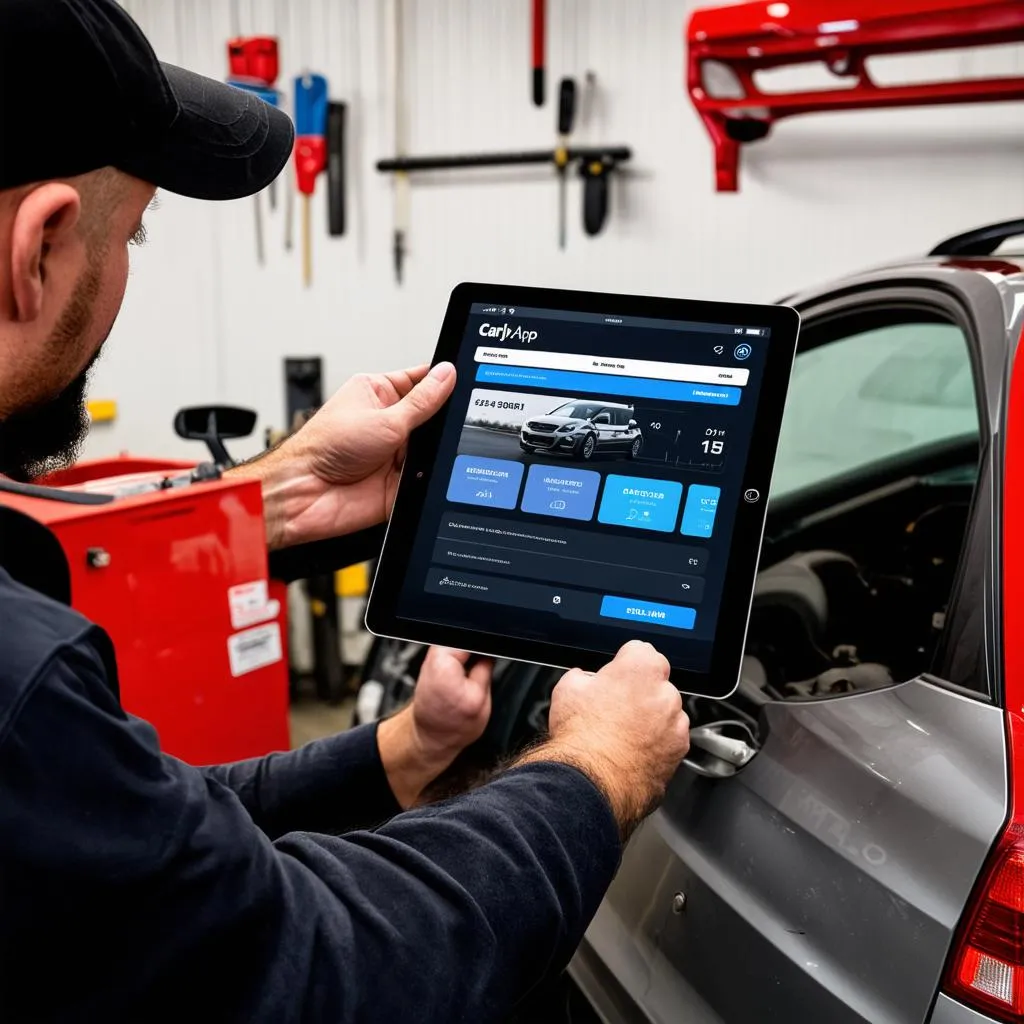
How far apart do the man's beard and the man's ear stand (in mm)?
36

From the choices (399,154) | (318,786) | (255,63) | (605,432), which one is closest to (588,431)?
(605,432)

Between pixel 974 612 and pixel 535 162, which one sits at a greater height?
pixel 535 162

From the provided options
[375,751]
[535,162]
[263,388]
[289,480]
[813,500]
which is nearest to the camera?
[375,751]

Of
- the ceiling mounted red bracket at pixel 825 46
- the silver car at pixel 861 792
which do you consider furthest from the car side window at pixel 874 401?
the silver car at pixel 861 792

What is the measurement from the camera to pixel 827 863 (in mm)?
1033

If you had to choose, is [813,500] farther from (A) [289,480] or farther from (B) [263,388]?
(B) [263,388]

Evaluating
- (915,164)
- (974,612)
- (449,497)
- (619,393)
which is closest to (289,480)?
(449,497)

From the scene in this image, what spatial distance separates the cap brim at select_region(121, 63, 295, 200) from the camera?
86cm

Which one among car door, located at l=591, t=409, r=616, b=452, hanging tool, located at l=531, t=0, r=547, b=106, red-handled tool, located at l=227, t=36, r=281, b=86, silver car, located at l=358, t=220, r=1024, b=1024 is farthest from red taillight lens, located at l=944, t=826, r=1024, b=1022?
red-handled tool, located at l=227, t=36, r=281, b=86

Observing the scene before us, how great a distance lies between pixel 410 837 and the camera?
2.76 ft

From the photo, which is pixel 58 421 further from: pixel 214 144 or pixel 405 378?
pixel 405 378

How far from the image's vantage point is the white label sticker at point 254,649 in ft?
7.20

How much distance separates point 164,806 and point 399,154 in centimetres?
311

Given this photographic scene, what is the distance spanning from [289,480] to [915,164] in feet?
6.34
